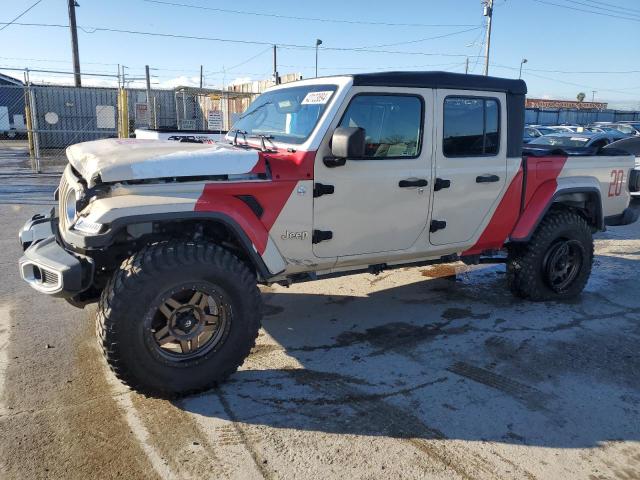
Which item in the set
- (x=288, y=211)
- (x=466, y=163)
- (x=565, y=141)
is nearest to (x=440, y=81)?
(x=466, y=163)

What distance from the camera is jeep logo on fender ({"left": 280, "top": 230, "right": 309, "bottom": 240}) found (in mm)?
3477

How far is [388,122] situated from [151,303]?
2.13 metres

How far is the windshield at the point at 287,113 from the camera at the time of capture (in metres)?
3.68

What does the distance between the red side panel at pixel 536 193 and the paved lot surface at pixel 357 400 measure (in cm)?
79

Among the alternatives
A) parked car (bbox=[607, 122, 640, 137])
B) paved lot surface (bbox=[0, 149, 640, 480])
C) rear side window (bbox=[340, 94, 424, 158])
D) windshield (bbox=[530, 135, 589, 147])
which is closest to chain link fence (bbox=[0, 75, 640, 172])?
windshield (bbox=[530, 135, 589, 147])

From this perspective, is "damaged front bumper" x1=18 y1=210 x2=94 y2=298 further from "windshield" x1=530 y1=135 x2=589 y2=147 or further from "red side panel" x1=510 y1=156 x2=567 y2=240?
"windshield" x1=530 y1=135 x2=589 y2=147

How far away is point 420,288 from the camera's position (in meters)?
5.39

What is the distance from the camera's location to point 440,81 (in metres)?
4.01

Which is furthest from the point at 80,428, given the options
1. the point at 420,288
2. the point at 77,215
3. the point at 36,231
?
the point at 420,288

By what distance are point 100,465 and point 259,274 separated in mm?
1463

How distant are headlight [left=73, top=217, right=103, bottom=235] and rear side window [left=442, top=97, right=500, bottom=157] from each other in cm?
261

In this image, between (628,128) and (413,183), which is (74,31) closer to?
(413,183)

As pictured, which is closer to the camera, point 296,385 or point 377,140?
point 296,385

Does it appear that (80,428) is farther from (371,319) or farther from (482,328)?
(482,328)
